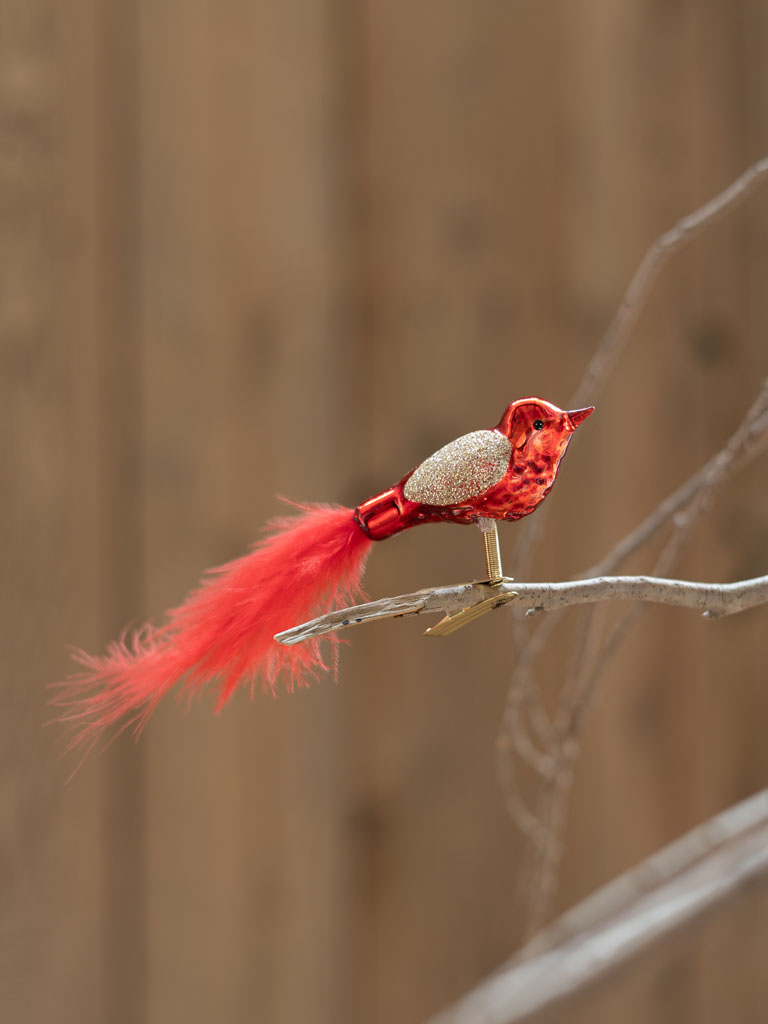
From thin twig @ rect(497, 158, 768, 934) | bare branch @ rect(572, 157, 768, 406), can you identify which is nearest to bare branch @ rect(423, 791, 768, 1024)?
thin twig @ rect(497, 158, 768, 934)

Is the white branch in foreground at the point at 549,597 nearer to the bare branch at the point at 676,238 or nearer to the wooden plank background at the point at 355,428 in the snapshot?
the bare branch at the point at 676,238

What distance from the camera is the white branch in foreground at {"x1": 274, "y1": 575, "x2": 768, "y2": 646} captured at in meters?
0.18

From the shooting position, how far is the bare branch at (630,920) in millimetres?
314

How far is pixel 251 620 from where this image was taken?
0.20 m

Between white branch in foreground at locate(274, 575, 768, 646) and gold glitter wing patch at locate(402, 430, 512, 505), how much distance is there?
2 centimetres

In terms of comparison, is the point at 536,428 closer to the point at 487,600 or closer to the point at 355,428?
the point at 487,600

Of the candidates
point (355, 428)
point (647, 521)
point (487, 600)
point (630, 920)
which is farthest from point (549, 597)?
point (355, 428)

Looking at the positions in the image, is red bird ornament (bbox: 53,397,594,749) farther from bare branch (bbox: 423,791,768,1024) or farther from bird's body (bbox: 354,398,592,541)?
bare branch (bbox: 423,791,768,1024)

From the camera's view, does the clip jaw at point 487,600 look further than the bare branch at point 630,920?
No

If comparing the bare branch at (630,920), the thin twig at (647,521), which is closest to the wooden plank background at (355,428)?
the bare branch at (630,920)

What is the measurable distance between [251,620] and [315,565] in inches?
0.7

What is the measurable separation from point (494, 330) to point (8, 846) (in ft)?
1.33

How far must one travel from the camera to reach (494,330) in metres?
0.62

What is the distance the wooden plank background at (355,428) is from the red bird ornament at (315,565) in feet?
1.16
